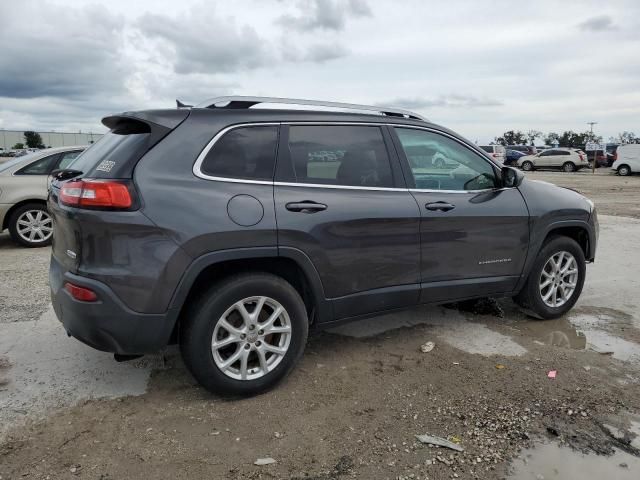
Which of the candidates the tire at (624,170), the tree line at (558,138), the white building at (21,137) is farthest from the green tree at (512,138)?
the white building at (21,137)

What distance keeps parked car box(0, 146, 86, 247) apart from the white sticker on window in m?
5.33

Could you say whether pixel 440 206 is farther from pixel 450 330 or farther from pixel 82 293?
pixel 82 293

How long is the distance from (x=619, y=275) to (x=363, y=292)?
432cm

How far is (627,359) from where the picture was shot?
3982 mm

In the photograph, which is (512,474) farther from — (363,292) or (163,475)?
(163,475)

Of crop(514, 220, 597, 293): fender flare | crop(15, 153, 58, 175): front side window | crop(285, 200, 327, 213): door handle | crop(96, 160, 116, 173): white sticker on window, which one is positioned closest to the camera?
crop(96, 160, 116, 173): white sticker on window

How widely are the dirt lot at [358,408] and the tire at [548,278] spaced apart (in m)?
0.16

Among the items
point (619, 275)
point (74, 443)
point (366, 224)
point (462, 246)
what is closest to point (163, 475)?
point (74, 443)

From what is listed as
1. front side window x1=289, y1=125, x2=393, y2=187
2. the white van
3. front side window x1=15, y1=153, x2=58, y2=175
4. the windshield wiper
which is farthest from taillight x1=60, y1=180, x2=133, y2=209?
the white van

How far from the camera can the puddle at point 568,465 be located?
261 centimetres

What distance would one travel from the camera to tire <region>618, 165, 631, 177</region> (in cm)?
2983

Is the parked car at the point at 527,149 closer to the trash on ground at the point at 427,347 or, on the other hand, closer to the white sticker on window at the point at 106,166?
the trash on ground at the point at 427,347

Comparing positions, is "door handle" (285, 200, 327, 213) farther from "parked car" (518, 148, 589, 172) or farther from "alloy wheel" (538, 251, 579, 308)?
"parked car" (518, 148, 589, 172)

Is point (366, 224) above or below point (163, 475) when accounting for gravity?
above
